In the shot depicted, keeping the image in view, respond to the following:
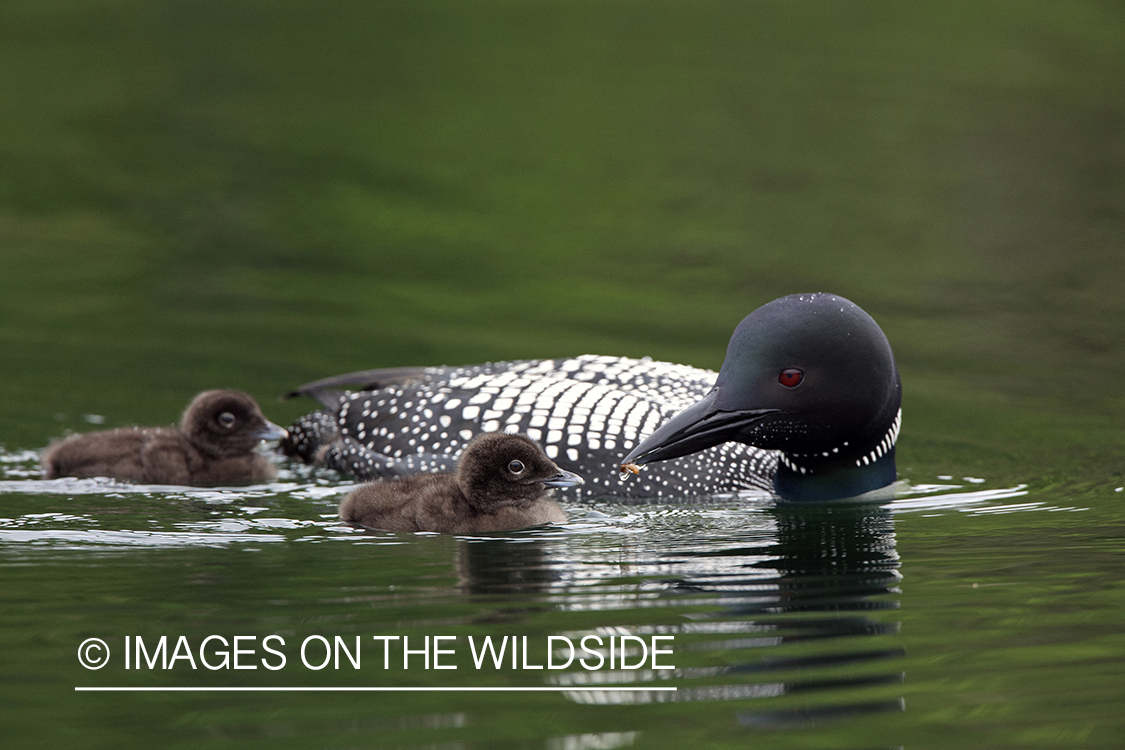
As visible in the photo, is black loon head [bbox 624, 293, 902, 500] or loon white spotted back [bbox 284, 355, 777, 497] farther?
loon white spotted back [bbox 284, 355, 777, 497]

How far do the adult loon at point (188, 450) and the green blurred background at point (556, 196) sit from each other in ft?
3.10

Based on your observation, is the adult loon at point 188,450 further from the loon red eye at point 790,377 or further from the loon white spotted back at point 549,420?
the loon red eye at point 790,377

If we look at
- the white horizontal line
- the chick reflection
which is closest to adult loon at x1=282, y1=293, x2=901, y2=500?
the chick reflection

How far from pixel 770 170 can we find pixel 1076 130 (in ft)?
9.71

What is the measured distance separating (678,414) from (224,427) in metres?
2.02

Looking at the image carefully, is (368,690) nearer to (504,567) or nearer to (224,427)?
(504,567)

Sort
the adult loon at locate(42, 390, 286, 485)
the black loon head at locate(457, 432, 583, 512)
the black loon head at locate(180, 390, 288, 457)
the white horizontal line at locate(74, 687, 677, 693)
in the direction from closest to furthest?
the white horizontal line at locate(74, 687, 677, 693) < the black loon head at locate(457, 432, 583, 512) < the adult loon at locate(42, 390, 286, 485) < the black loon head at locate(180, 390, 288, 457)

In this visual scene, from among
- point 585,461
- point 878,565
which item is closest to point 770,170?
point 585,461

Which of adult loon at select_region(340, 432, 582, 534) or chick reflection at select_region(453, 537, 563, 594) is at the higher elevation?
adult loon at select_region(340, 432, 582, 534)

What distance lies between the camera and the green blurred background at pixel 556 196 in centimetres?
856

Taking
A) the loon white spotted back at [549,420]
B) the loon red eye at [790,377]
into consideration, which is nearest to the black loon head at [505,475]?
the loon white spotted back at [549,420]

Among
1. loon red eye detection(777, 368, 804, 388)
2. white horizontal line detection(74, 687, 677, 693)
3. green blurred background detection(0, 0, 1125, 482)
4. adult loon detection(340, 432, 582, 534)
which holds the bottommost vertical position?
white horizontal line detection(74, 687, 677, 693)

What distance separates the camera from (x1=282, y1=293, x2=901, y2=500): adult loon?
17.8 feet

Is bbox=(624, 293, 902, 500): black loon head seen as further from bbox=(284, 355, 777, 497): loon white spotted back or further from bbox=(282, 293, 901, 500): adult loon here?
bbox=(284, 355, 777, 497): loon white spotted back
